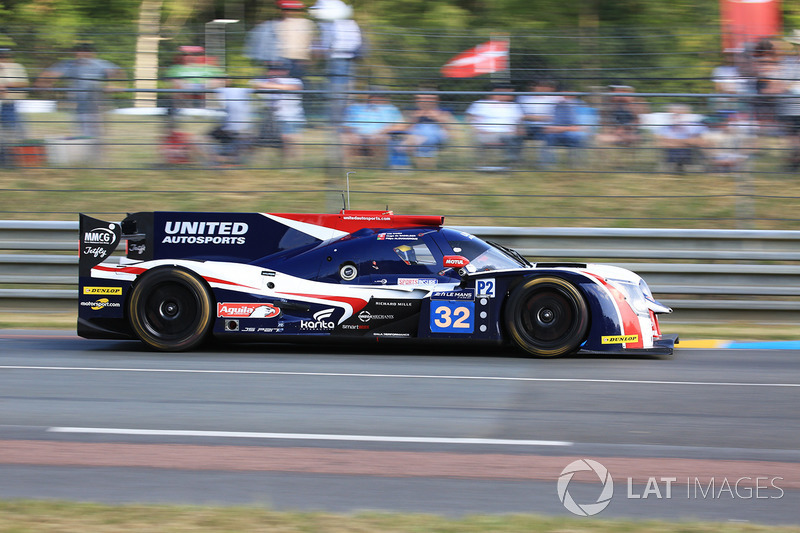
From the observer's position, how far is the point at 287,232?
8984mm

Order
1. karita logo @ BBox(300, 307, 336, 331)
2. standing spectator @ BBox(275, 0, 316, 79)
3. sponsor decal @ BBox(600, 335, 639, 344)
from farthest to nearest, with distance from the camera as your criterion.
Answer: standing spectator @ BBox(275, 0, 316, 79) → karita logo @ BBox(300, 307, 336, 331) → sponsor decal @ BBox(600, 335, 639, 344)

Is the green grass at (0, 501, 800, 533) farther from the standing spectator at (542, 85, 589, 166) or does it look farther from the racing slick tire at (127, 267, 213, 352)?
the standing spectator at (542, 85, 589, 166)

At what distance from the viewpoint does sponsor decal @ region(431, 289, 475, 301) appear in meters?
8.42

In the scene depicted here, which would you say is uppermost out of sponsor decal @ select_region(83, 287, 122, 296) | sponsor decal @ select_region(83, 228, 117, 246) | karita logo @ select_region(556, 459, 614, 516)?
sponsor decal @ select_region(83, 228, 117, 246)

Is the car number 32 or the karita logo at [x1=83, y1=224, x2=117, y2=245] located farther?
the karita logo at [x1=83, y1=224, x2=117, y2=245]

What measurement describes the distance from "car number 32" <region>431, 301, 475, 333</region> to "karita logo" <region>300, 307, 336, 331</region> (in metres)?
0.95

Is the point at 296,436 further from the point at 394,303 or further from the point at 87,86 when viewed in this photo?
the point at 87,86

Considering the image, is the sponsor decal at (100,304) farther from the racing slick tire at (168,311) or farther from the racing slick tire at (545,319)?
the racing slick tire at (545,319)

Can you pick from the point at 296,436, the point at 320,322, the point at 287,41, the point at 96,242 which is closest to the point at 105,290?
the point at 96,242

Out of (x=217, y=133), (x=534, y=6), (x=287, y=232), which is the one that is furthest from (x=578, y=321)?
(x=534, y=6)

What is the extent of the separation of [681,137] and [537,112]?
1.81 meters

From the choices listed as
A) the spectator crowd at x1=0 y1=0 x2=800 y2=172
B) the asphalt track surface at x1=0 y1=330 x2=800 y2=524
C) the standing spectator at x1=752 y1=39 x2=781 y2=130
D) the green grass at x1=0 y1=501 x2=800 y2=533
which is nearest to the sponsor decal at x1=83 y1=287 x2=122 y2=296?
the asphalt track surface at x1=0 y1=330 x2=800 y2=524

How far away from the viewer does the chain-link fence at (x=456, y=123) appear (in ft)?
38.2

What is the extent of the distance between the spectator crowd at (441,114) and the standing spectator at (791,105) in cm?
1
